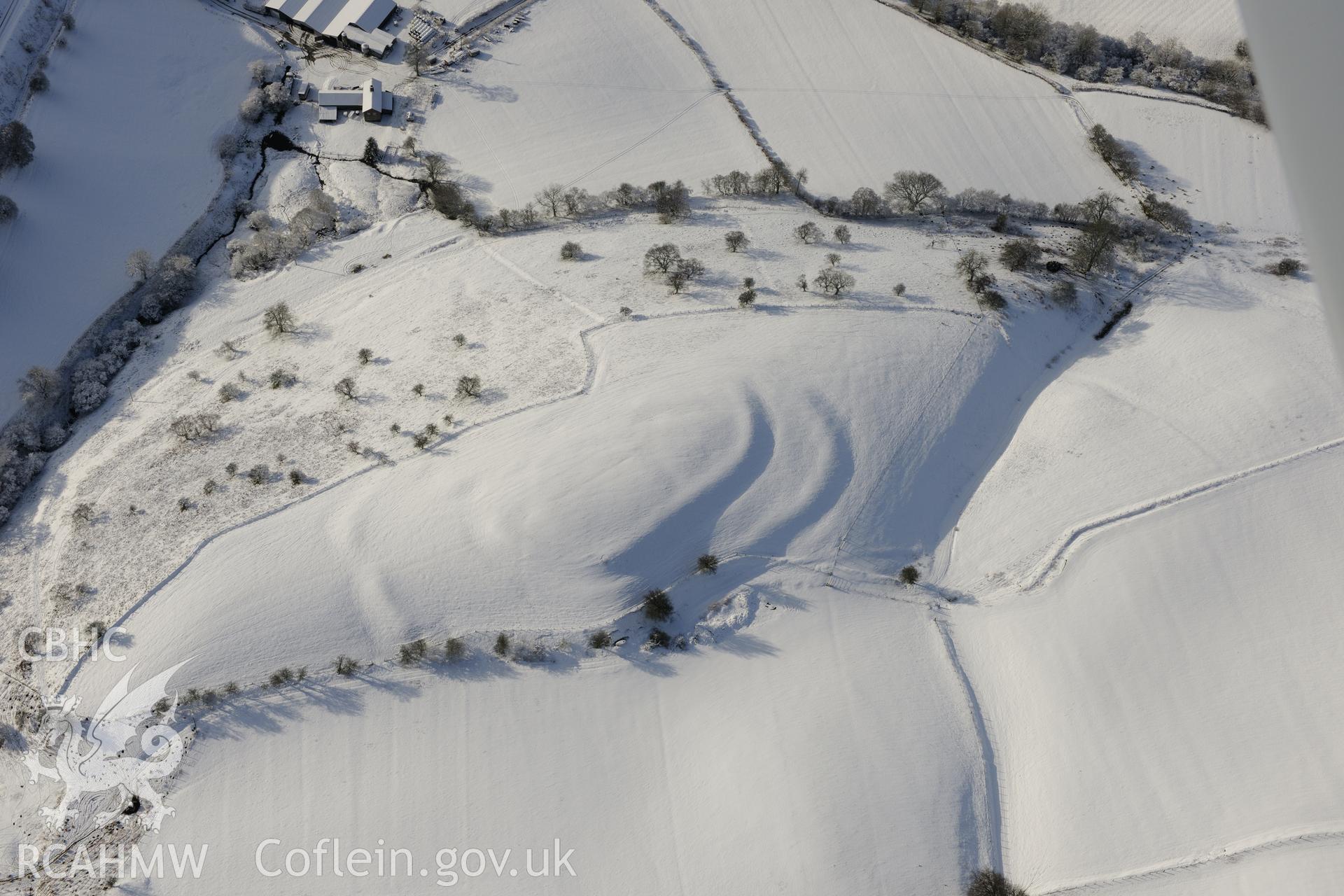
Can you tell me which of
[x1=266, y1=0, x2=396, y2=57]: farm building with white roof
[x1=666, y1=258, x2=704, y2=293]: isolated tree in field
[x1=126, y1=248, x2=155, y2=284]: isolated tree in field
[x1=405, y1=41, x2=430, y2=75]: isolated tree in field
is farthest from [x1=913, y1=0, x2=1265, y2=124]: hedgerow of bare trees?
[x1=126, y1=248, x2=155, y2=284]: isolated tree in field

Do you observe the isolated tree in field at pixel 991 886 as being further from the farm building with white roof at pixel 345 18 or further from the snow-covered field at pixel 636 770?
the farm building with white roof at pixel 345 18

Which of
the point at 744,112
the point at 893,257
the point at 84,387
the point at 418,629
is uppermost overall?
the point at 744,112

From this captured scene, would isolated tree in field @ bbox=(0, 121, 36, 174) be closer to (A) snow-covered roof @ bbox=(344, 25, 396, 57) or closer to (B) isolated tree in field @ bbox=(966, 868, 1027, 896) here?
(A) snow-covered roof @ bbox=(344, 25, 396, 57)

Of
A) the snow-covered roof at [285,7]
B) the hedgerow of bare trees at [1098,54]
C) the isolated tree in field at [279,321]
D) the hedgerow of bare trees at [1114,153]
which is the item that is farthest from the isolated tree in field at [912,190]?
the snow-covered roof at [285,7]

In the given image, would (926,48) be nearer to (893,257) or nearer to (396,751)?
(893,257)

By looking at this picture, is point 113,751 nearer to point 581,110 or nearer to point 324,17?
point 581,110

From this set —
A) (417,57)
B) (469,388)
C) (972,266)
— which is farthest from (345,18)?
(972,266)

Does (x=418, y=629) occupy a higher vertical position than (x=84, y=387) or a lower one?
lower

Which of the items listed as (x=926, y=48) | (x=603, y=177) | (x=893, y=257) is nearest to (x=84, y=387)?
(x=603, y=177)
